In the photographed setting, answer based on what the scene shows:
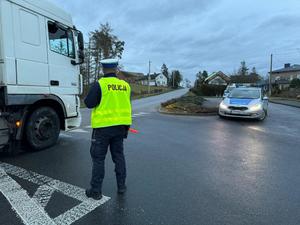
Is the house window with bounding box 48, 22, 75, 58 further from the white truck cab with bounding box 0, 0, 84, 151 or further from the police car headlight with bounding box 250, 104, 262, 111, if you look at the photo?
the police car headlight with bounding box 250, 104, 262, 111

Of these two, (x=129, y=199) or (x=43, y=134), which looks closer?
(x=129, y=199)

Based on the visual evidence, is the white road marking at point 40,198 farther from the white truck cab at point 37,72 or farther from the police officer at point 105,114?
the white truck cab at point 37,72

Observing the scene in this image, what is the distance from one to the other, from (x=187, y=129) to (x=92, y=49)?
35.1 m

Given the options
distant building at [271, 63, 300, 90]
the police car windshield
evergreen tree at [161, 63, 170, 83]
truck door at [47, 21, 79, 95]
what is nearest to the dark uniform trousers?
truck door at [47, 21, 79, 95]

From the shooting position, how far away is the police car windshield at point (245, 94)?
1286cm

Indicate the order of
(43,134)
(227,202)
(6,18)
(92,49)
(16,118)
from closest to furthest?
1. (227,202)
2. (6,18)
3. (16,118)
4. (43,134)
5. (92,49)

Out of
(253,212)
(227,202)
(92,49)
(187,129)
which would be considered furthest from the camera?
(92,49)

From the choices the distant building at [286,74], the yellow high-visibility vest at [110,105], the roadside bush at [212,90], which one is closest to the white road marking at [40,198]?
the yellow high-visibility vest at [110,105]

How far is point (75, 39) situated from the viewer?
661 centimetres

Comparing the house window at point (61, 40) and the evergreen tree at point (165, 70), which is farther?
the evergreen tree at point (165, 70)

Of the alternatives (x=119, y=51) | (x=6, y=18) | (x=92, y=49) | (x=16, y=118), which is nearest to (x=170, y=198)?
(x=16, y=118)

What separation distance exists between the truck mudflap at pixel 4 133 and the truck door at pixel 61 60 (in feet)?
4.03

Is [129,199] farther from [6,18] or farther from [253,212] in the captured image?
[6,18]

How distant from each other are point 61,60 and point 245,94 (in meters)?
9.64
